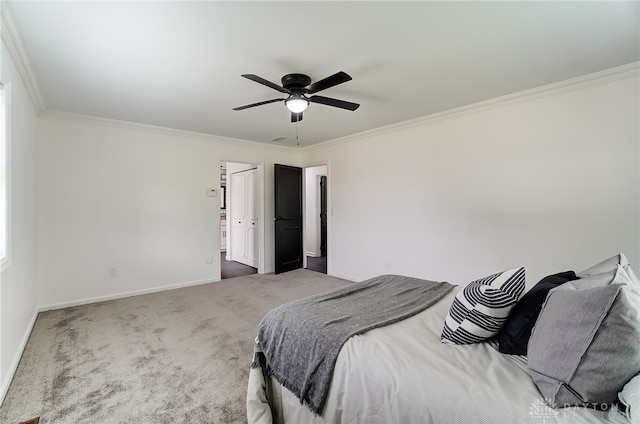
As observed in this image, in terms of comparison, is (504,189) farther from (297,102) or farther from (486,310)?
(297,102)

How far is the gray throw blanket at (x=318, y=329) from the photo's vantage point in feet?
4.50

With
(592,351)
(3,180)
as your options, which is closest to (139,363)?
(3,180)

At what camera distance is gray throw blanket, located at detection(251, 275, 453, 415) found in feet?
4.50

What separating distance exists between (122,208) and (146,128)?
1218 mm

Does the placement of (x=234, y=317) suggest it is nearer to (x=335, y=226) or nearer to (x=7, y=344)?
(x=7, y=344)

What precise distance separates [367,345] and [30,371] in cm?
264

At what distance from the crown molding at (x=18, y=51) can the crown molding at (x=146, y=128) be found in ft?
1.95

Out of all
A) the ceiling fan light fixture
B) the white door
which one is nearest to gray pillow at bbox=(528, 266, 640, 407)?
the ceiling fan light fixture

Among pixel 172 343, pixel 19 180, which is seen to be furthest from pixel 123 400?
pixel 19 180

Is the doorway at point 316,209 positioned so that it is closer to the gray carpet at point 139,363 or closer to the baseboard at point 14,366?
the gray carpet at point 139,363

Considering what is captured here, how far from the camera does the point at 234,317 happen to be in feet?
10.5

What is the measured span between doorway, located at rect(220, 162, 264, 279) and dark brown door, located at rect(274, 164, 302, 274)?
350mm

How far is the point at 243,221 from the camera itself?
241 inches

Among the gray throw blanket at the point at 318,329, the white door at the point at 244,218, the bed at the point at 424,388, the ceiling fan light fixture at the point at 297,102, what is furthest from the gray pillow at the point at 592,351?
the white door at the point at 244,218
